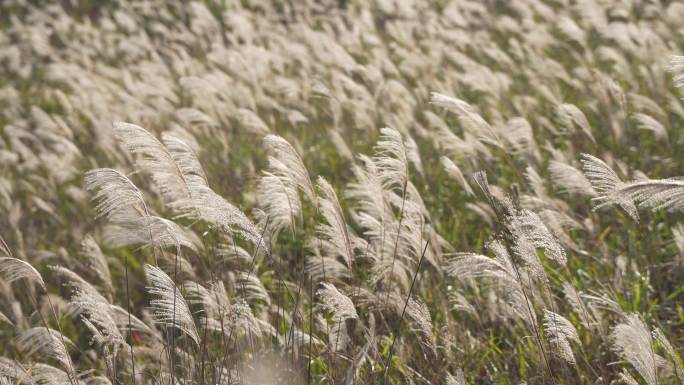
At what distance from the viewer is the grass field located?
2084 mm

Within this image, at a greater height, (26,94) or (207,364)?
(26,94)

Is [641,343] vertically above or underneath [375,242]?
underneath

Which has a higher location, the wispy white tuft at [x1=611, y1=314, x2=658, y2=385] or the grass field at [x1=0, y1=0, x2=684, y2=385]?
the grass field at [x1=0, y1=0, x2=684, y2=385]

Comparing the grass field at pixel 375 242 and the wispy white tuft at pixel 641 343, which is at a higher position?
the grass field at pixel 375 242

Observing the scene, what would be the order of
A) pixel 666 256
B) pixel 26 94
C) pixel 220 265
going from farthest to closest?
pixel 26 94 < pixel 220 265 < pixel 666 256

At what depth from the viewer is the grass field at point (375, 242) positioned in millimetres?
2084

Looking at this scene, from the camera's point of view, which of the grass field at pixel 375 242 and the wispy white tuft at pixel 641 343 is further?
the grass field at pixel 375 242

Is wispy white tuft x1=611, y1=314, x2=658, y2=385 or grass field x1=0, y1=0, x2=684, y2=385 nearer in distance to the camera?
wispy white tuft x1=611, y1=314, x2=658, y2=385

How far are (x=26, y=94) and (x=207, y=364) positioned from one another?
26.7 ft

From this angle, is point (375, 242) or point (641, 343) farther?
point (375, 242)

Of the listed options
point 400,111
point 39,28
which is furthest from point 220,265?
point 39,28

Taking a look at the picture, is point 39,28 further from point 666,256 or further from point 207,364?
point 666,256

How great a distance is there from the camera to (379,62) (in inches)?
244

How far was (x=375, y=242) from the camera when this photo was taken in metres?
2.94
